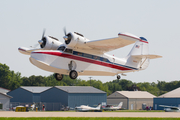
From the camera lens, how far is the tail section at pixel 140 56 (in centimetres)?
3628

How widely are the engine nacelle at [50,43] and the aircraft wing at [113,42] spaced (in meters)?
4.31

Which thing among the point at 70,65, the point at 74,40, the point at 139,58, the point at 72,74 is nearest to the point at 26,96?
the point at 139,58

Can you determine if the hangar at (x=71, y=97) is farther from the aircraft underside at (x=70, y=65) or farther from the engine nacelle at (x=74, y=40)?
the engine nacelle at (x=74, y=40)

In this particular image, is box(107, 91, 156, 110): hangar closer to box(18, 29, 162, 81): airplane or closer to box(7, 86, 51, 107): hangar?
box(7, 86, 51, 107): hangar

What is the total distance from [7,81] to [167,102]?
65.8m

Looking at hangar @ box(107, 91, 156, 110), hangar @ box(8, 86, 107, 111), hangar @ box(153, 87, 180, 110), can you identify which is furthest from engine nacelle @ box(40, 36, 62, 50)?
hangar @ box(107, 91, 156, 110)

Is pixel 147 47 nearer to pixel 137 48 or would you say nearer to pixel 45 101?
pixel 137 48

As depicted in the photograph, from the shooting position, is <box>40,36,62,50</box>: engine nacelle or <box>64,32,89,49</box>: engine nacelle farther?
<box>40,36,62,50</box>: engine nacelle

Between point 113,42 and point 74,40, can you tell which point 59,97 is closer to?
point 74,40

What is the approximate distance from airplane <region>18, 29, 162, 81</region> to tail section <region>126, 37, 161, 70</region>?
4.54 feet

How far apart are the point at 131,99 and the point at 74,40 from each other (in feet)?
202

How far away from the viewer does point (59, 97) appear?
259 ft

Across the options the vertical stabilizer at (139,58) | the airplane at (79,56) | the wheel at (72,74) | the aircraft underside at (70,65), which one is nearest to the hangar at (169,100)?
the vertical stabilizer at (139,58)

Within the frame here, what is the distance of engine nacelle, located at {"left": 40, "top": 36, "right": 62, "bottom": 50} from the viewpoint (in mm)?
31995
